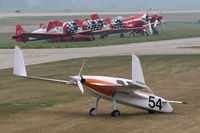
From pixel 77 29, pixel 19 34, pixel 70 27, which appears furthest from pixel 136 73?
pixel 77 29

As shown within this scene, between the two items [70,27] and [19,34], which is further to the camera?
[70,27]

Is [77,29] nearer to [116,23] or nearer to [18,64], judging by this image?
[116,23]

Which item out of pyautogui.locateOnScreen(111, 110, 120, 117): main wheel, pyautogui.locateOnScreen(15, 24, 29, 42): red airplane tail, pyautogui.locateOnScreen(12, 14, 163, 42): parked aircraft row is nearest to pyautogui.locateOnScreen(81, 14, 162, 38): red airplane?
pyautogui.locateOnScreen(12, 14, 163, 42): parked aircraft row

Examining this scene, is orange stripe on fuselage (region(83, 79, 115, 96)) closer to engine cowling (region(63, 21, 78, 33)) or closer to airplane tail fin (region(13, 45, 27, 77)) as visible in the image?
airplane tail fin (region(13, 45, 27, 77))

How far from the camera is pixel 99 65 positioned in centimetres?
4606

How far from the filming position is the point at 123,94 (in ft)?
75.1

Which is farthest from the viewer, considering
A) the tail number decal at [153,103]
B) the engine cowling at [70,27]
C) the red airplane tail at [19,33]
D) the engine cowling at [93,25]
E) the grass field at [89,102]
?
the engine cowling at [93,25]

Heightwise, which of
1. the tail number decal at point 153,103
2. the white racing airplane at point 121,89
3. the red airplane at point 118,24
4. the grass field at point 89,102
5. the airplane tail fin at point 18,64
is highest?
the airplane tail fin at point 18,64

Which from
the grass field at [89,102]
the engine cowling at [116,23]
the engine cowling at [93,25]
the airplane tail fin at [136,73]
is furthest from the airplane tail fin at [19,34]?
the airplane tail fin at [136,73]

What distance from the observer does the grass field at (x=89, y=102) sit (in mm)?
20609

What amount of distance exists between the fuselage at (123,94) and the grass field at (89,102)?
0.56m

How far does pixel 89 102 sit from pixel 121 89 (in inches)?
228

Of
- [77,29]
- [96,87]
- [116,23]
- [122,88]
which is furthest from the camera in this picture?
[116,23]

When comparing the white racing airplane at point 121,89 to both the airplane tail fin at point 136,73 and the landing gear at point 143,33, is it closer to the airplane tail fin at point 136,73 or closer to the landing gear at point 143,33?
the airplane tail fin at point 136,73
